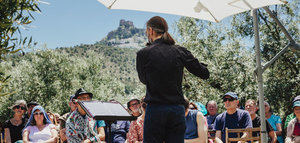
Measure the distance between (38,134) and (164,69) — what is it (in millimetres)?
4828

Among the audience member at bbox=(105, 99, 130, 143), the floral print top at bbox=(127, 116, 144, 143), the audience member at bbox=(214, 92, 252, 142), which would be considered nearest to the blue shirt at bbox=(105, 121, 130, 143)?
the audience member at bbox=(105, 99, 130, 143)

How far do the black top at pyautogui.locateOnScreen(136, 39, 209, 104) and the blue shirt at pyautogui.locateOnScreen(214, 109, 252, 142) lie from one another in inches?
143

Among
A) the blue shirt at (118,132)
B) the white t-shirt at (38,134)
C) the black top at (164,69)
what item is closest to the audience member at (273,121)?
the blue shirt at (118,132)

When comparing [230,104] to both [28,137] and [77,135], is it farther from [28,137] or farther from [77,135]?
[28,137]

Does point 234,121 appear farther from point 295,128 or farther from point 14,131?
point 14,131

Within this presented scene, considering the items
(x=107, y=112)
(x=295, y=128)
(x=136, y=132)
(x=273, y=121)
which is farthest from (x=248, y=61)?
(x=107, y=112)

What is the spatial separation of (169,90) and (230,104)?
3.93 meters

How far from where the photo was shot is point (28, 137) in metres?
6.09

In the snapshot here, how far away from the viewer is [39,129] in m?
Answer: 6.23

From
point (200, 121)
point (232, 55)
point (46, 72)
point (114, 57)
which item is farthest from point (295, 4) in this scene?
point (114, 57)

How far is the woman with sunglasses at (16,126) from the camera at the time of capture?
6.86 metres

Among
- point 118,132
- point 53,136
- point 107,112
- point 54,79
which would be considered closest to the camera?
point 107,112

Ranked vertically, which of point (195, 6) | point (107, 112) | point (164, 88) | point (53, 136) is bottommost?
point (53, 136)

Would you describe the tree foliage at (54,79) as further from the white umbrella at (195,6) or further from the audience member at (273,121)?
the white umbrella at (195,6)
